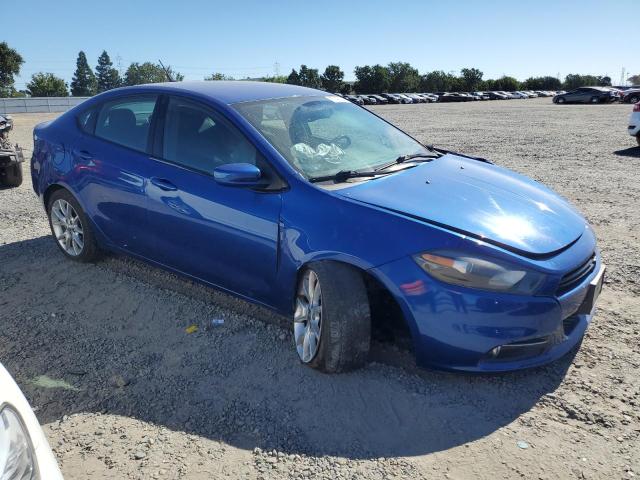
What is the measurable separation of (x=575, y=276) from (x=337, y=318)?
4.42 feet

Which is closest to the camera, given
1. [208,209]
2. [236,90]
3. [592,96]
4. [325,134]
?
[208,209]

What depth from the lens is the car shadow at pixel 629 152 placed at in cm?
1078

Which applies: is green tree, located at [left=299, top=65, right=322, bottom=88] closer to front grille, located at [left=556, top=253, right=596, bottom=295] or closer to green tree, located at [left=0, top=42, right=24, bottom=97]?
green tree, located at [left=0, top=42, right=24, bottom=97]

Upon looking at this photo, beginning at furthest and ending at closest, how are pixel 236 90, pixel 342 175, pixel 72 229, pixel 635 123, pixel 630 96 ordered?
1. pixel 630 96
2. pixel 635 123
3. pixel 72 229
4. pixel 236 90
5. pixel 342 175

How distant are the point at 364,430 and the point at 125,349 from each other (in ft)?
5.57

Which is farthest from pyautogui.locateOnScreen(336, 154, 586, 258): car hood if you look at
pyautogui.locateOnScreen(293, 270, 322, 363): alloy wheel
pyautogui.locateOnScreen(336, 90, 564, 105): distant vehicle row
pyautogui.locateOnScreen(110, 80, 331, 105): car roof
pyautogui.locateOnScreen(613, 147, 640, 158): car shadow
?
pyautogui.locateOnScreen(336, 90, 564, 105): distant vehicle row

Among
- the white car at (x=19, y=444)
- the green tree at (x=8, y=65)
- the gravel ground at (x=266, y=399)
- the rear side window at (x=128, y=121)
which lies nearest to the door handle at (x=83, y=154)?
the rear side window at (x=128, y=121)

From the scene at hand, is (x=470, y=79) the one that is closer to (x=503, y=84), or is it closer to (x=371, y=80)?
(x=503, y=84)

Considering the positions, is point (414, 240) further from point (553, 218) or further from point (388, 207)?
point (553, 218)

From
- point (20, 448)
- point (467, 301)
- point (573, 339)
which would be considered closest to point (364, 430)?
point (467, 301)

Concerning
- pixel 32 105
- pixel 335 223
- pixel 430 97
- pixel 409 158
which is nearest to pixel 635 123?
pixel 409 158

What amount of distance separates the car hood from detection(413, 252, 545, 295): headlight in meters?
Answer: 0.12

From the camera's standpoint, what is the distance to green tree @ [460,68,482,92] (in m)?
84.4

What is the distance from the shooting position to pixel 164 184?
150 inches
